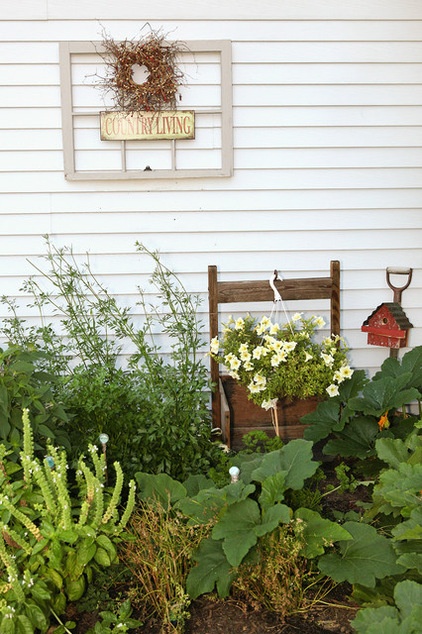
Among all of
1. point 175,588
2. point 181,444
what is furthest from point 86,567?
point 181,444

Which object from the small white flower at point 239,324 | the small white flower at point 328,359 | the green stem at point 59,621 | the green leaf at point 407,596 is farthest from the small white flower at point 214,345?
the green leaf at point 407,596

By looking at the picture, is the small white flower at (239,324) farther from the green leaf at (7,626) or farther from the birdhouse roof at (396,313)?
the green leaf at (7,626)

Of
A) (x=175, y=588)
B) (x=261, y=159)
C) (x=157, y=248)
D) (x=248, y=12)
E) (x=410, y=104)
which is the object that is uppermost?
(x=248, y=12)

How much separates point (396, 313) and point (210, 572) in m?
2.03

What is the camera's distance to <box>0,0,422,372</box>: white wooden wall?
4.07m

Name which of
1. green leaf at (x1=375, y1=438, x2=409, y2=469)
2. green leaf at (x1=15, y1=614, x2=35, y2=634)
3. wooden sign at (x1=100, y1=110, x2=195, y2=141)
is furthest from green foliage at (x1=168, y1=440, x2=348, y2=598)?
wooden sign at (x1=100, y1=110, x2=195, y2=141)

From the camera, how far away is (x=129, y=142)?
413 centimetres

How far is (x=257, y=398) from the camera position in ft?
12.6

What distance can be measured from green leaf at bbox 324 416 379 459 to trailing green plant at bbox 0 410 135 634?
1284 mm

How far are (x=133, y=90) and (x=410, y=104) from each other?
1578 millimetres

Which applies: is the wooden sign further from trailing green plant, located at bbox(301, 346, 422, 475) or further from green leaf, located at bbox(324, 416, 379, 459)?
green leaf, located at bbox(324, 416, 379, 459)

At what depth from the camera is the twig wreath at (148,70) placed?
13.1 ft

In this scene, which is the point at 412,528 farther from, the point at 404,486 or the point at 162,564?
the point at 162,564

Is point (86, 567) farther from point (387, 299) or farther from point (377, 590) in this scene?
point (387, 299)
